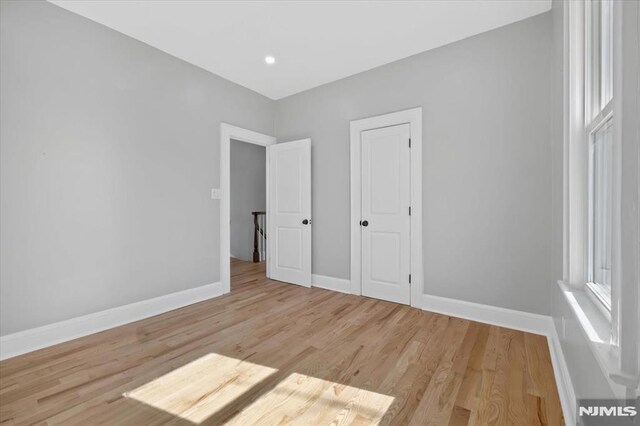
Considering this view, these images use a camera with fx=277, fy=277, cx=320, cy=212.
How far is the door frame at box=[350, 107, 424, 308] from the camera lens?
3125 millimetres

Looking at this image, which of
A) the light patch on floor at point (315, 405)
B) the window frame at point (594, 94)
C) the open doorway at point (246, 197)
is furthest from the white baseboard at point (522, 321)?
the open doorway at point (246, 197)

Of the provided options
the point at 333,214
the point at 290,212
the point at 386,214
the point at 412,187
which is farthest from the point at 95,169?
the point at 412,187

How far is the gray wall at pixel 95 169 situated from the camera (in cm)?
220

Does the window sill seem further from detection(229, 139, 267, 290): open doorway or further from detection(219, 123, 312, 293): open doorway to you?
detection(229, 139, 267, 290): open doorway

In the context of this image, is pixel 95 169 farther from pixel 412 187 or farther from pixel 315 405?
pixel 412 187

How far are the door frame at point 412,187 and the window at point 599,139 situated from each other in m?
1.62

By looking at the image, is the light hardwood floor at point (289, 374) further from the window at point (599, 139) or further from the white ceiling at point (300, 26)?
the white ceiling at point (300, 26)

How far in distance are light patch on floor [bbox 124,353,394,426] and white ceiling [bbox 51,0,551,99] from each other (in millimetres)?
2972

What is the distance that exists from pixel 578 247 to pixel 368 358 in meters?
1.52

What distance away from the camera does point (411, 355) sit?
6.97ft

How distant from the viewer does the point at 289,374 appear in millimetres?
1892

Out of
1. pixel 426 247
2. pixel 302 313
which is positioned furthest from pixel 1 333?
pixel 426 247

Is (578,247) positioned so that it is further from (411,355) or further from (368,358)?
(368,358)

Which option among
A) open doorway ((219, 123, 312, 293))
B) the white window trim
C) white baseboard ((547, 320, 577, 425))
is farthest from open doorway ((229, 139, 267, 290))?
the white window trim
